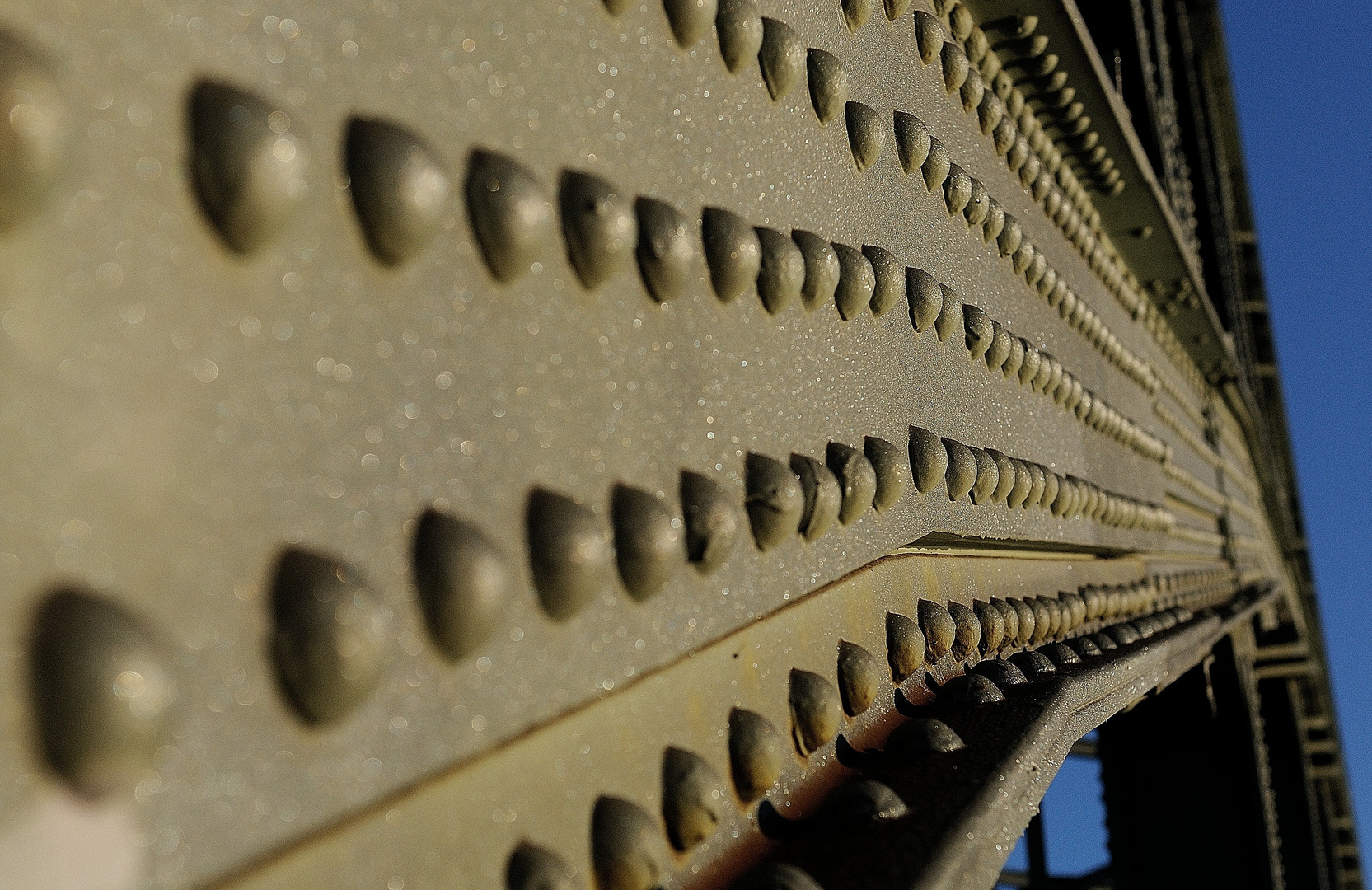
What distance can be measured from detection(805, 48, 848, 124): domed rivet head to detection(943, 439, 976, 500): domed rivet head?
1.62ft

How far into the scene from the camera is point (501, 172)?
0.63 meters

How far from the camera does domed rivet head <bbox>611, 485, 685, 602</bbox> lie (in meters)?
0.71

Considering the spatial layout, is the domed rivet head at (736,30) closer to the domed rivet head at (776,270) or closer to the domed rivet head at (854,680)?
the domed rivet head at (776,270)

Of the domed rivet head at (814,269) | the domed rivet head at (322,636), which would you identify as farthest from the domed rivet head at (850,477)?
the domed rivet head at (322,636)

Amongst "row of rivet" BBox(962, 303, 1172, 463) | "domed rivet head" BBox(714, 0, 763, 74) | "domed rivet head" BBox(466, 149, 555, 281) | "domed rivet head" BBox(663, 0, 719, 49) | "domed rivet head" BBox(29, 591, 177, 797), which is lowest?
"domed rivet head" BBox(29, 591, 177, 797)

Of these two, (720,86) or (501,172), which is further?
(720,86)

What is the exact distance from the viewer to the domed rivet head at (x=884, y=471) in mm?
1155

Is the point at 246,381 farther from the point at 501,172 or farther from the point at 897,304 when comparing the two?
the point at 897,304

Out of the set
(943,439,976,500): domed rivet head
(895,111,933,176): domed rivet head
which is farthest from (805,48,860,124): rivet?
(943,439,976,500): domed rivet head

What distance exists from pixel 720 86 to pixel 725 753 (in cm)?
59

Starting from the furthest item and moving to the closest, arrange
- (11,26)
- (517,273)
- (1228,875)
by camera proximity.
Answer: (1228,875)
(517,273)
(11,26)

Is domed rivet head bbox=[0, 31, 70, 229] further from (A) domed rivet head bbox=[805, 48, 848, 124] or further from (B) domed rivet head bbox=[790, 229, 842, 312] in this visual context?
(A) domed rivet head bbox=[805, 48, 848, 124]

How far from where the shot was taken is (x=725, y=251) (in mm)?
867

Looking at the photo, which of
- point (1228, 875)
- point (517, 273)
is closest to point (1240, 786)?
point (1228, 875)
